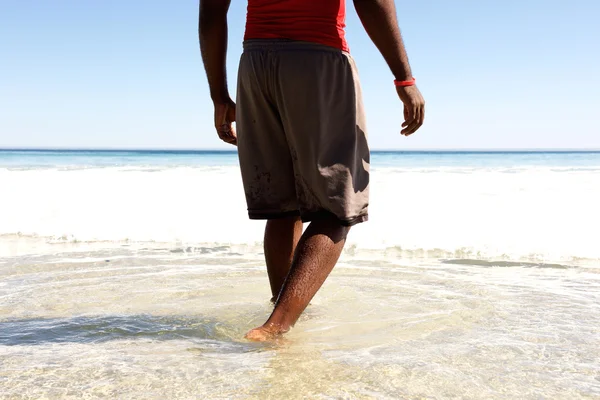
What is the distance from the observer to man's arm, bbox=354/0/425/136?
2.16 meters

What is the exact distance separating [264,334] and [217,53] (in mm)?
1125

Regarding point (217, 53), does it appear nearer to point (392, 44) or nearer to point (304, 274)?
point (392, 44)

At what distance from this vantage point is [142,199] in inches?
291

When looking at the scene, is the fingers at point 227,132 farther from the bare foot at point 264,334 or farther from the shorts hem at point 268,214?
the bare foot at point 264,334

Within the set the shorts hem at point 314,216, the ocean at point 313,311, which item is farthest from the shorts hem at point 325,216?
the ocean at point 313,311

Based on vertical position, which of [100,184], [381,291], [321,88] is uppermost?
[321,88]

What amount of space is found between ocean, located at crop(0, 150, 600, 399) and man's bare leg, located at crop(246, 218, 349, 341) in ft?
0.23

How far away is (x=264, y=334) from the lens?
210 centimetres

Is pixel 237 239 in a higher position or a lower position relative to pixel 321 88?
lower

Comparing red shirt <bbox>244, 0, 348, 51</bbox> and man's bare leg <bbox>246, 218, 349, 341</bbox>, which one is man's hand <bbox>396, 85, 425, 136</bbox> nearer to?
red shirt <bbox>244, 0, 348, 51</bbox>

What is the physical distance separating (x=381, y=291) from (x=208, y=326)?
98cm

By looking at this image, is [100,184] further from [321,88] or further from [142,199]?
[321,88]

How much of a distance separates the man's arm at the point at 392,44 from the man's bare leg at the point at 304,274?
47cm

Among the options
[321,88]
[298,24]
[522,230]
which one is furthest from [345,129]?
[522,230]
